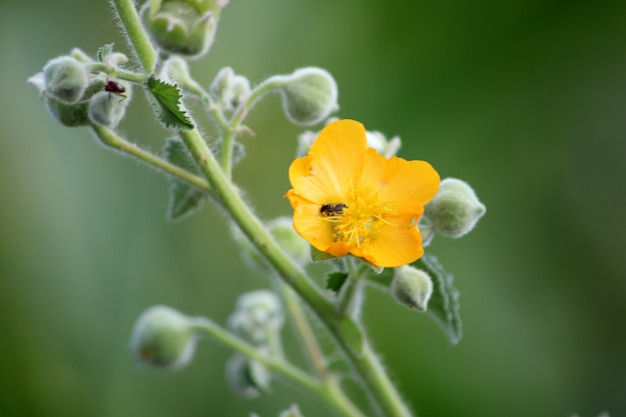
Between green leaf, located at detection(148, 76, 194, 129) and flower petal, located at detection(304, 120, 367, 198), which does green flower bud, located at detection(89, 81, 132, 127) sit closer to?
green leaf, located at detection(148, 76, 194, 129)

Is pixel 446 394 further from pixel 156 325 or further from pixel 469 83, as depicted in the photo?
pixel 156 325

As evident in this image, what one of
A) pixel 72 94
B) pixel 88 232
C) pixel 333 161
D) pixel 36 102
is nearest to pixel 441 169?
pixel 88 232

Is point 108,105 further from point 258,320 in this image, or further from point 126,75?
point 258,320

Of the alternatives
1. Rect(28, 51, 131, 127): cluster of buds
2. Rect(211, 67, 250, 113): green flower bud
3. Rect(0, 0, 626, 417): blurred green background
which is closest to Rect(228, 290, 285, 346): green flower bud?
Rect(211, 67, 250, 113): green flower bud

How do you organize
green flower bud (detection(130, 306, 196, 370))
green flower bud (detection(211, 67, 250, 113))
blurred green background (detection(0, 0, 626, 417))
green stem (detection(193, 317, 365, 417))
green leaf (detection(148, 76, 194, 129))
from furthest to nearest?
blurred green background (detection(0, 0, 626, 417))
green flower bud (detection(130, 306, 196, 370))
green stem (detection(193, 317, 365, 417))
green flower bud (detection(211, 67, 250, 113))
green leaf (detection(148, 76, 194, 129))

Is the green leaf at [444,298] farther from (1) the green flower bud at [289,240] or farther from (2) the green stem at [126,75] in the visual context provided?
(2) the green stem at [126,75]

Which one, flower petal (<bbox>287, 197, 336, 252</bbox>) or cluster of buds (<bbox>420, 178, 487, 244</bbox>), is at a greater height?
flower petal (<bbox>287, 197, 336, 252</bbox>)
